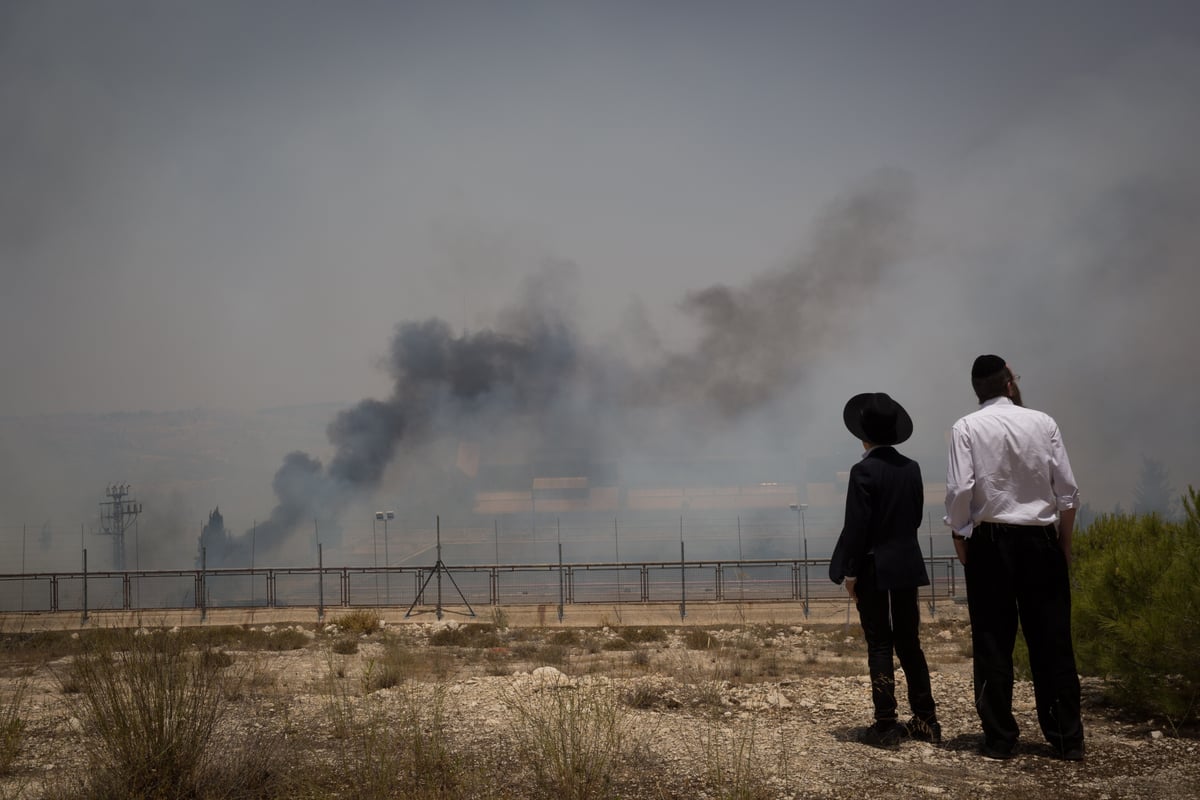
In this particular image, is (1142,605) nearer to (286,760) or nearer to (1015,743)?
(1015,743)

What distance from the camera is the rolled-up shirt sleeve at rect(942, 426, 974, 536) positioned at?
4691 mm

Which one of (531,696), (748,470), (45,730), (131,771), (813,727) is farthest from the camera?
(748,470)

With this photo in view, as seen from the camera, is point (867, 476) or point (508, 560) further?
point (508, 560)

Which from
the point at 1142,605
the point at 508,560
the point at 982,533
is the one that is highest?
the point at 982,533

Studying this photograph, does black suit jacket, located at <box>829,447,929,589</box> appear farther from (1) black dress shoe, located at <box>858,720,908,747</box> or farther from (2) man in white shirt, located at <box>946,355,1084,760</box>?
(1) black dress shoe, located at <box>858,720,908,747</box>

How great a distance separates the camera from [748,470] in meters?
93.6

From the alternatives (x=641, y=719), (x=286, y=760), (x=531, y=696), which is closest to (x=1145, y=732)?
(x=641, y=719)

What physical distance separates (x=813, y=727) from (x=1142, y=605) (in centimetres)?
210

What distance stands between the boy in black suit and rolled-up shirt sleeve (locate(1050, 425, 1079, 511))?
66cm

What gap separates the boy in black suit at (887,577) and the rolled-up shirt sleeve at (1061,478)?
0.66 meters

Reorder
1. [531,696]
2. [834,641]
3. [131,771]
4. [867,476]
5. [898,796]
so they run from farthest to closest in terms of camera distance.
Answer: [834,641]
[531,696]
[867,476]
[131,771]
[898,796]

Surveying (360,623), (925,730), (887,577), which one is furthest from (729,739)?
(360,623)

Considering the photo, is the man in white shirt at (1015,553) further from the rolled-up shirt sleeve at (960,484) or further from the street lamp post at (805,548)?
the street lamp post at (805,548)

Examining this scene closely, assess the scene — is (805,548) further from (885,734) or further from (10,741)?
(10,741)
